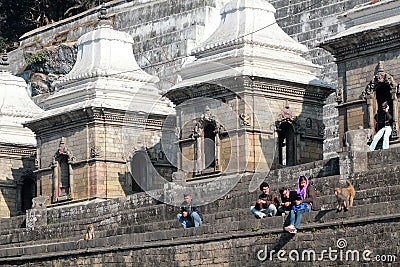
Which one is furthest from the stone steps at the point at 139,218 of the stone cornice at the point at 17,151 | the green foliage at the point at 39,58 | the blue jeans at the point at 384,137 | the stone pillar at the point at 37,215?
the green foliage at the point at 39,58

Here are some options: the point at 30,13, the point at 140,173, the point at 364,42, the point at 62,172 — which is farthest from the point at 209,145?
the point at 30,13

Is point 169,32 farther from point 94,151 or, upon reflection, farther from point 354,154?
point 354,154

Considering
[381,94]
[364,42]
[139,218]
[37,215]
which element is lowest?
[139,218]

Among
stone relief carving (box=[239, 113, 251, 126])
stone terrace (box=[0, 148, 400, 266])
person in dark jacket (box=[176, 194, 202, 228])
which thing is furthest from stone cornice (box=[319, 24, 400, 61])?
person in dark jacket (box=[176, 194, 202, 228])

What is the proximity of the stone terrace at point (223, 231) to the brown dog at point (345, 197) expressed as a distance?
7.6 inches

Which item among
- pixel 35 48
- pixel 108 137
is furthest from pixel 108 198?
pixel 35 48

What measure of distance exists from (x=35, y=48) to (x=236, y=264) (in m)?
32.4

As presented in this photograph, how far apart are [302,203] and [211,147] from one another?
11053mm

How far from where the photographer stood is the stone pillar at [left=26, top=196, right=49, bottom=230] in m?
40.7

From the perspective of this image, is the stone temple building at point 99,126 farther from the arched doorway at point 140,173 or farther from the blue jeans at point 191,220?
the blue jeans at point 191,220

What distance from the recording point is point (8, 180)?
156ft

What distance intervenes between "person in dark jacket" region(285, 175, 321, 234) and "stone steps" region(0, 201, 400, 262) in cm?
19

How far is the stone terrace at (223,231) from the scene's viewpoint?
26625mm

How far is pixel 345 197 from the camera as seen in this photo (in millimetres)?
26828
